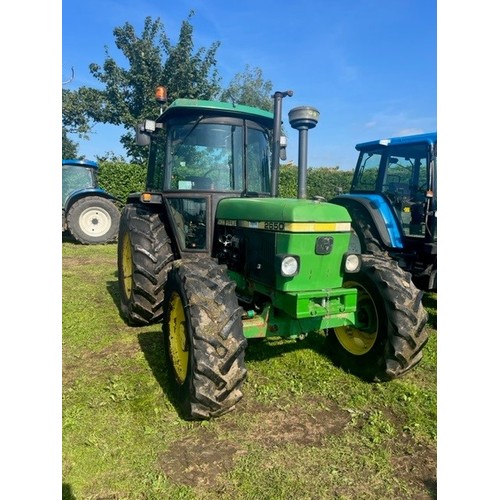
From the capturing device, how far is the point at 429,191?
17.9 ft

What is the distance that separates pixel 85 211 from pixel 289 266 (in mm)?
9584

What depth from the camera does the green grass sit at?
226 cm

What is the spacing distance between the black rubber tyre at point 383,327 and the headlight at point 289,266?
0.82 metres

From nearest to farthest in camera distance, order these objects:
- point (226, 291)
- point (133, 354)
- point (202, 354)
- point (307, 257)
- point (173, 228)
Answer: point (202, 354), point (226, 291), point (307, 257), point (133, 354), point (173, 228)

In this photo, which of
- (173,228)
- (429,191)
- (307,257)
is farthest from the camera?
(429,191)

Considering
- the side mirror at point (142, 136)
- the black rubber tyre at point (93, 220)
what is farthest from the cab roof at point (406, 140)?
the black rubber tyre at point (93, 220)

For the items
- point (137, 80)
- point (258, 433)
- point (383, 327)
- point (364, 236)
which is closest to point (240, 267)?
point (383, 327)

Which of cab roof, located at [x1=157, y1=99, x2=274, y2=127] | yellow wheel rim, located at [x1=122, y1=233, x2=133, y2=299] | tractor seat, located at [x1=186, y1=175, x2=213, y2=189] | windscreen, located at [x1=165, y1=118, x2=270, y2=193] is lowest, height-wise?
yellow wheel rim, located at [x1=122, y1=233, x2=133, y2=299]

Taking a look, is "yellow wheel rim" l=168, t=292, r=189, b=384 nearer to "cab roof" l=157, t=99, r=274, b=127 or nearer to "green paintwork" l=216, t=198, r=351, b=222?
"green paintwork" l=216, t=198, r=351, b=222

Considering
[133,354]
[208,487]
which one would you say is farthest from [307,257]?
[133,354]

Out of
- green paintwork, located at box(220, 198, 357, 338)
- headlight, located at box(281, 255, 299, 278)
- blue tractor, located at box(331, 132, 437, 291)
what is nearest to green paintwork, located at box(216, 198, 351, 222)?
green paintwork, located at box(220, 198, 357, 338)

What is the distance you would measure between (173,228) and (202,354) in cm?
190
